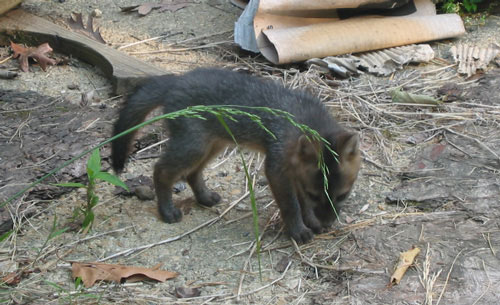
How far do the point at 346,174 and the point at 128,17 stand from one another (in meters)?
4.82

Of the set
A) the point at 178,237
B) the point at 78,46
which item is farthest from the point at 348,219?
the point at 78,46

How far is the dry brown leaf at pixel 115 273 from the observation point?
14.1 ft

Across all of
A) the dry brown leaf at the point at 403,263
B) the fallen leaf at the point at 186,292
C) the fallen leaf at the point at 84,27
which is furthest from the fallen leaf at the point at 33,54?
the dry brown leaf at the point at 403,263

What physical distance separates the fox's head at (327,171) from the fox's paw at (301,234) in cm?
16

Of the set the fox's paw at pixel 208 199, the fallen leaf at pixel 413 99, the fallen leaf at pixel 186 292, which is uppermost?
the fallen leaf at pixel 413 99

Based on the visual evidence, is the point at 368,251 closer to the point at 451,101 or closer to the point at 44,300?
the point at 44,300

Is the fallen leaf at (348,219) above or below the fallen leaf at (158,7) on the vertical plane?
below

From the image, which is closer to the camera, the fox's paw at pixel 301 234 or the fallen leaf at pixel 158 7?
the fox's paw at pixel 301 234

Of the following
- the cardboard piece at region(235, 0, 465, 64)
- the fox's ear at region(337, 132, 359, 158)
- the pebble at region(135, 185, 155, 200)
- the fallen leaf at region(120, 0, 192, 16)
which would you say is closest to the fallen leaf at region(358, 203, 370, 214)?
the fox's ear at region(337, 132, 359, 158)

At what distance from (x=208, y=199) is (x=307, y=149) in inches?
41.3

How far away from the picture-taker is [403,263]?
4.46 metres

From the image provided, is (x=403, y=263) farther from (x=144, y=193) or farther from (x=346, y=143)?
(x=144, y=193)

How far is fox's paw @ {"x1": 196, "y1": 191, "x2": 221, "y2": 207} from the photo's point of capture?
5.39 m

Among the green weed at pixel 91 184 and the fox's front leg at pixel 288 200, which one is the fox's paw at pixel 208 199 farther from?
the green weed at pixel 91 184
